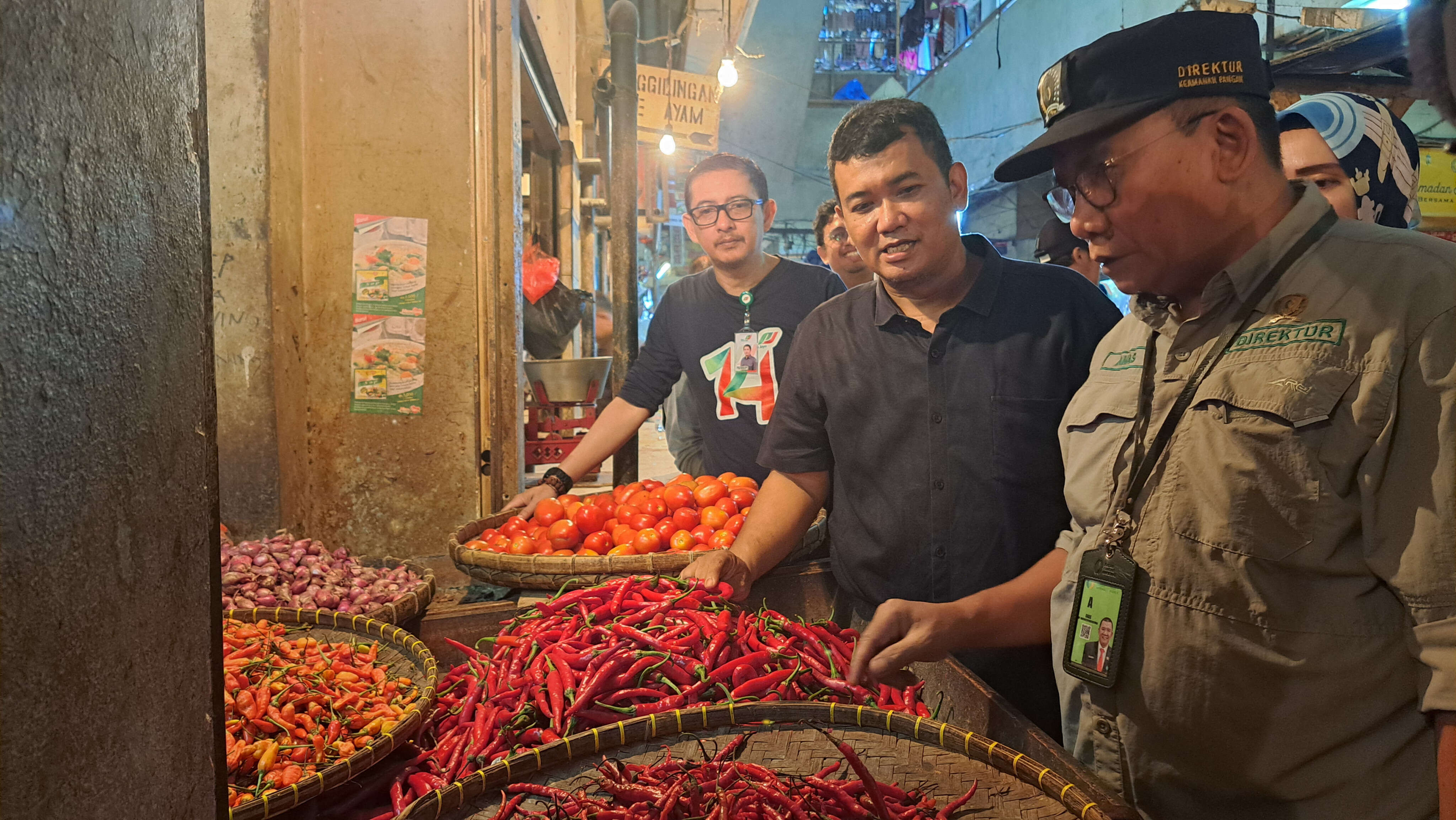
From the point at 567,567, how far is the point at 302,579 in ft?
4.73

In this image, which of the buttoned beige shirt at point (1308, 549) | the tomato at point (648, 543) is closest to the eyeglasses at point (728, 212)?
the tomato at point (648, 543)

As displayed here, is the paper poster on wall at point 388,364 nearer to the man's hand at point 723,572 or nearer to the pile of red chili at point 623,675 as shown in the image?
the pile of red chili at point 623,675

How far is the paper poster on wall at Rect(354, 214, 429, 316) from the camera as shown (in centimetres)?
481

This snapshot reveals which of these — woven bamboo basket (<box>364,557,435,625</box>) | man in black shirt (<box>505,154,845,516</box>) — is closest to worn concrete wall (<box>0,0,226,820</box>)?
woven bamboo basket (<box>364,557,435,625</box>)

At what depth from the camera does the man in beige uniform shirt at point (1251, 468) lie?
1.44 m

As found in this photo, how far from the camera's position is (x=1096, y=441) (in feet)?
6.95

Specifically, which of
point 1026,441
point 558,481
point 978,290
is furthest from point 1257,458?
point 558,481

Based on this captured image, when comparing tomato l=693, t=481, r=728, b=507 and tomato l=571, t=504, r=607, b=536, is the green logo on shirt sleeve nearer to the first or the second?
tomato l=693, t=481, r=728, b=507

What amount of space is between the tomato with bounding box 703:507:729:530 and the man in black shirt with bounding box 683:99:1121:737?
0.69 metres

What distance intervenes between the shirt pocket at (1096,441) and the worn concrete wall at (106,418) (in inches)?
72.3

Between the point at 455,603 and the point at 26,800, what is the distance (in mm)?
3507

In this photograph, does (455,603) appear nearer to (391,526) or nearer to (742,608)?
(391,526)

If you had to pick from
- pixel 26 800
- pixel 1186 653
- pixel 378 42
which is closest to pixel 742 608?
pixel 1186 653

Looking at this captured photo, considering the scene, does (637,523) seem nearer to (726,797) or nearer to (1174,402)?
(726,797)
